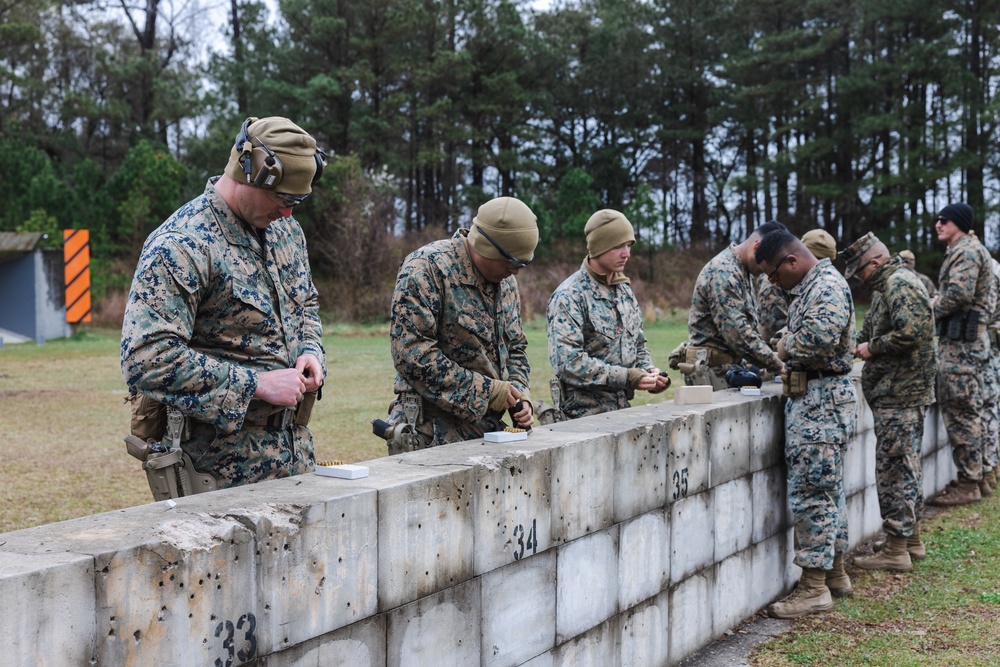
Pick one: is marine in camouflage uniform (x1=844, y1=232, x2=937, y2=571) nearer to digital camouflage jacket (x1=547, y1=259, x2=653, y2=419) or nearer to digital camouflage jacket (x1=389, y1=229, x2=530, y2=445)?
digital camouflage jacket (x1=547, y1=259, x2=653, y2=419)

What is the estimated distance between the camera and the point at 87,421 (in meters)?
10.5

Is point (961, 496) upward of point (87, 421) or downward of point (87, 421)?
downward

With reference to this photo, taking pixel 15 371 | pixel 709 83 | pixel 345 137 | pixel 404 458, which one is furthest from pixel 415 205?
pixel 404 458

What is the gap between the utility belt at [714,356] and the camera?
6.46 meters

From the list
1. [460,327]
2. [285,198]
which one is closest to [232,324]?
[285,198]

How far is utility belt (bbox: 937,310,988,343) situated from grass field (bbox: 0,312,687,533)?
3767 mm

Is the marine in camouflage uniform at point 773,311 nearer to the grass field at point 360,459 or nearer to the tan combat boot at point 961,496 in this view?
the grass field at point 360,459

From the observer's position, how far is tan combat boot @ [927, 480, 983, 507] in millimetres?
8156

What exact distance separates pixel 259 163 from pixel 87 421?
841 cm

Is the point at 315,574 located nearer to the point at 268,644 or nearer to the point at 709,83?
the point at 268,644

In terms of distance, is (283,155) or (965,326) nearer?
(283,155)

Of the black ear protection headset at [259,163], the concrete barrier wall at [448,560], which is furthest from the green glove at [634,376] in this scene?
the black ear protection headset at [259,163]

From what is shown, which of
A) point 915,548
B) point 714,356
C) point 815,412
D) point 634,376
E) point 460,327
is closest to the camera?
point 460,327

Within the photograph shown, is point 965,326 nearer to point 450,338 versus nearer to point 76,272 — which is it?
point 450,338
